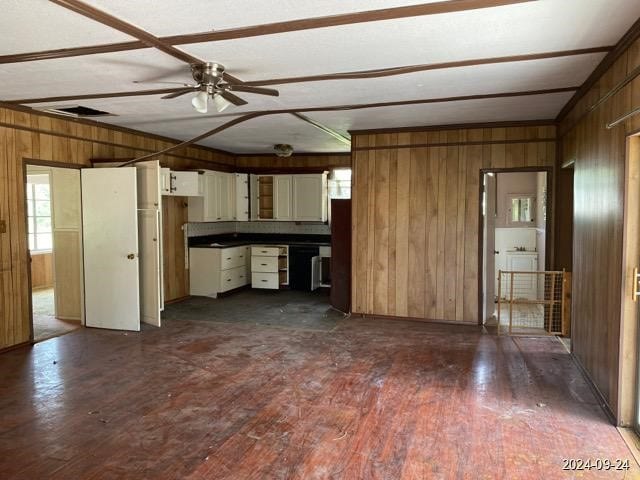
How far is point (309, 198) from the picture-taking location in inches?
346

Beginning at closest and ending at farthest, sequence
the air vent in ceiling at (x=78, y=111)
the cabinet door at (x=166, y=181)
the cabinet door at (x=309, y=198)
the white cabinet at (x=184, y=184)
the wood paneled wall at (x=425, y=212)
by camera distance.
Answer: the air vent in ceiling at (x=78, y=111)
the wood paneled wall at (x=425, y=212)
the cabinet door at (x=166, y=181)
the white cabinet at (x=184, y=184)
the cabinet door at (x=309, y=198)

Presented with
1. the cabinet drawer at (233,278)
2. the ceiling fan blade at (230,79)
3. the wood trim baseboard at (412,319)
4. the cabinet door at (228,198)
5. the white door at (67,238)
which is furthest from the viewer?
the cabinet door at (228,198)

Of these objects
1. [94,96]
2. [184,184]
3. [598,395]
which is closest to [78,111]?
[94,96]

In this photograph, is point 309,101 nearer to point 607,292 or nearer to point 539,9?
point 539,9

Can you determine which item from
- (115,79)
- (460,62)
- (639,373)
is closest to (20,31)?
(115,79)

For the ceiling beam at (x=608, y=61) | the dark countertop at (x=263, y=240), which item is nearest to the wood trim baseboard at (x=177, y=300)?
the dark countertop at (x=263, y=240)

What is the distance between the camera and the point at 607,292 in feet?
11.2

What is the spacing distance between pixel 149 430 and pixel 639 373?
3193mm

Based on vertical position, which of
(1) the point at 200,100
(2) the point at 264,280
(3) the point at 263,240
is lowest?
(2) the point at 264,280

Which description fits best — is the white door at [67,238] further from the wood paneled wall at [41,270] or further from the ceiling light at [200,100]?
the ceiling light at [200,100]

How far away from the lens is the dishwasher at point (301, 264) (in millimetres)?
8398

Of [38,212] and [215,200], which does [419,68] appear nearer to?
[215,200]

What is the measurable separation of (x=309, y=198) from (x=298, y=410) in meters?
5.70

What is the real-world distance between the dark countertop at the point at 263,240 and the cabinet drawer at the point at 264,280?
635 mm
